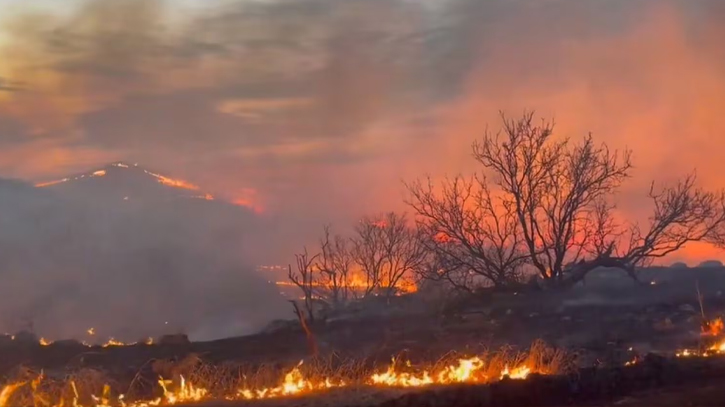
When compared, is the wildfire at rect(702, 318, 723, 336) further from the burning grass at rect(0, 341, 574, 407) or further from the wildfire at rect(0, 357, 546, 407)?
the wildfire at rect(0, 357, 546, 407)

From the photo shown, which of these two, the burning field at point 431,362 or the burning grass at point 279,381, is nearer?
the burning field at point 431,362

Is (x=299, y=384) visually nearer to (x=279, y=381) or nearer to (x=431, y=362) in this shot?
(x=279, y=381)

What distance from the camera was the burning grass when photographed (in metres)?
13.9

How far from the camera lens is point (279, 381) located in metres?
14.9

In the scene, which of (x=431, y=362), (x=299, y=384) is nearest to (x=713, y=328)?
(x=431, y=362)

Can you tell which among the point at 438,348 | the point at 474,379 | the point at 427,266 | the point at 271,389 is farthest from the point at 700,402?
the point at 427,266

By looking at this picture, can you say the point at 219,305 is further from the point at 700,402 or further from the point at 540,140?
the point at 700,402

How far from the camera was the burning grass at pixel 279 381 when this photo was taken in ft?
45.6

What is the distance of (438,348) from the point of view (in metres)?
22.2

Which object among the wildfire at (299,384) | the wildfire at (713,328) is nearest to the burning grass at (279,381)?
the wildfire at (299,384)

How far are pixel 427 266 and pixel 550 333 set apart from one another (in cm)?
1126

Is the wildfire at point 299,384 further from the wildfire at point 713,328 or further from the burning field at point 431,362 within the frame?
the wildfire at point 713,328

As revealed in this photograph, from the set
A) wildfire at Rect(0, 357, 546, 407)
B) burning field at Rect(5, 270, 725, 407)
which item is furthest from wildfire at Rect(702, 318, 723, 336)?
wildfire at Rect(0, 357, 546, 407)

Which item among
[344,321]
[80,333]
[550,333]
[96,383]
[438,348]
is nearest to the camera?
[96,383]
